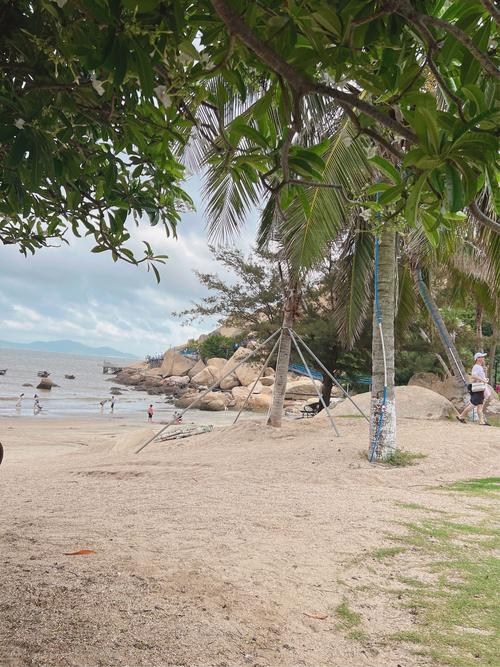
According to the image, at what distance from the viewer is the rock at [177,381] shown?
4874 cm

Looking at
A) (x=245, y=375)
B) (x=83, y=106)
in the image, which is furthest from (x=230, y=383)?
(x=83, y=106)

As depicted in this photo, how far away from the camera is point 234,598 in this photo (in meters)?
2.64

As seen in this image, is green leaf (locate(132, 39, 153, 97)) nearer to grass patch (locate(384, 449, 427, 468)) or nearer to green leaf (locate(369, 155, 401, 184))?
green leaf (locate(369, 155, 401, 184))

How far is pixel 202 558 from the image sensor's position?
10.5 ft

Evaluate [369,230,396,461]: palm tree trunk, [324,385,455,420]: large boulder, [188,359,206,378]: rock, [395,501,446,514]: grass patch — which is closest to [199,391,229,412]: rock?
[324,385,455,420]: large boulder

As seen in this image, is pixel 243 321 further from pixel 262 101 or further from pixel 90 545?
pixel 262 101

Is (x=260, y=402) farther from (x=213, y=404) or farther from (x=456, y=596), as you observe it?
(x=456, y=596)

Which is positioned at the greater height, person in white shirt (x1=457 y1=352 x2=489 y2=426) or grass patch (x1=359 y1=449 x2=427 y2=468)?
person in white shirt (x1=457 y1=352 x2=489 y2=426)

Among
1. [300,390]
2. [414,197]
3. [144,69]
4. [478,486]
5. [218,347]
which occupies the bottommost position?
[478,486]

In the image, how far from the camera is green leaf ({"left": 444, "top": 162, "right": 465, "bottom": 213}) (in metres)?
1.19

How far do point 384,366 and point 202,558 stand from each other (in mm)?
4924

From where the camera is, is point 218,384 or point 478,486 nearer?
point 478,486

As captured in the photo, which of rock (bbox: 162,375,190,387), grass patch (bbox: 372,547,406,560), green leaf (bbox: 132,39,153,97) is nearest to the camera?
green leaf (bbox: 132,39,153,97)

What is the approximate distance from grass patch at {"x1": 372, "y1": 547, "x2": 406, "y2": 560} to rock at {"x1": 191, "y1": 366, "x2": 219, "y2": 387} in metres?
36.5
